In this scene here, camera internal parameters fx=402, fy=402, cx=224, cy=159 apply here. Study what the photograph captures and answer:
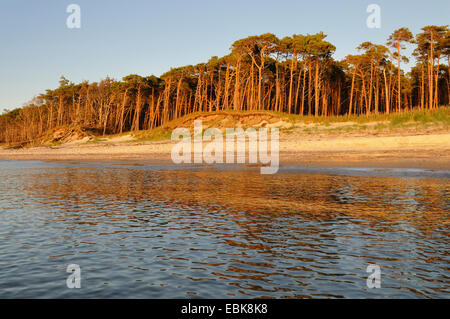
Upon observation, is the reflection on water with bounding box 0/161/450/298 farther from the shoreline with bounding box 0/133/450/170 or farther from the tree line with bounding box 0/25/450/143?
the tree line with bounding box 0/25/450/143

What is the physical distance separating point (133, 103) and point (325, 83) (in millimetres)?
41314

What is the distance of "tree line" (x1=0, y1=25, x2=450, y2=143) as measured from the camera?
178ft

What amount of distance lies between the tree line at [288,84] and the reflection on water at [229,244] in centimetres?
4129

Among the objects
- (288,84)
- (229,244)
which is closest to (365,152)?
(229,244)

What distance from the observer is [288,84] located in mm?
73500

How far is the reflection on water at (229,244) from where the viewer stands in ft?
19.1

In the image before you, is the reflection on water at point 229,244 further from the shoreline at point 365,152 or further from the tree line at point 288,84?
the tree line at point 288,84

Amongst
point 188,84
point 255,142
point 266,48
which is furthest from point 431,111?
point 188,84

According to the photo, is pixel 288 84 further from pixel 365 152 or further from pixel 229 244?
pixel 229 244

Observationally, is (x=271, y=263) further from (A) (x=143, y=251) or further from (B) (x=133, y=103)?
(B) (x=133, y=103)

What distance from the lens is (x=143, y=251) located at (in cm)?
772

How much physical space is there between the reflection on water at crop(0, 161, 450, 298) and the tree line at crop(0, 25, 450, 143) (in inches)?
1626

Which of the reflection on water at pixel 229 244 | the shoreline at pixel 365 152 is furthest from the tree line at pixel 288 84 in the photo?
the reflection on water at pixel 229 244

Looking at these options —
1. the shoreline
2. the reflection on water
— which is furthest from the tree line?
the reflection on water
